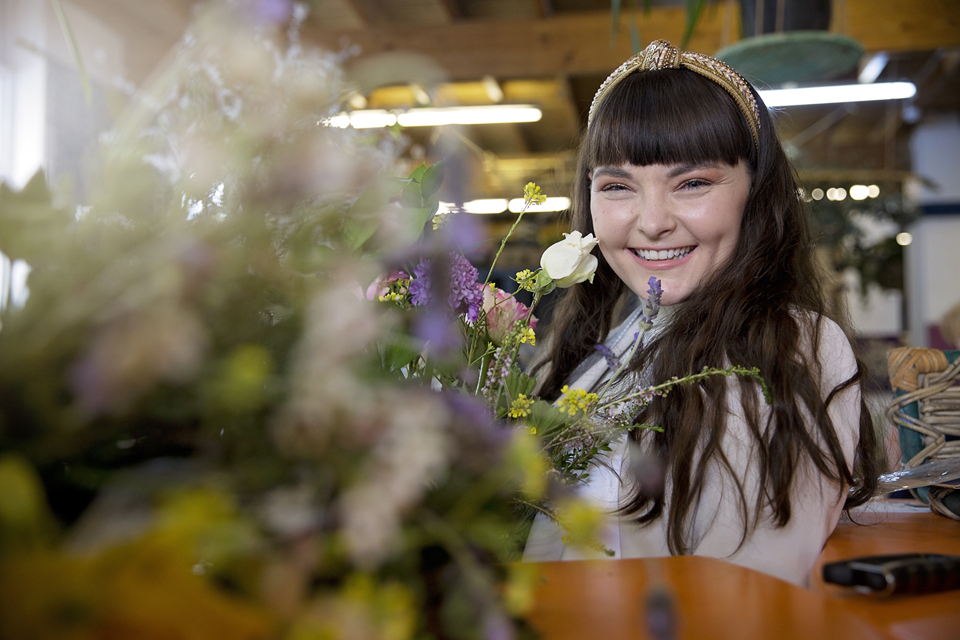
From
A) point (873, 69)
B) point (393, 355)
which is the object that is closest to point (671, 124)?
point (393, 355)

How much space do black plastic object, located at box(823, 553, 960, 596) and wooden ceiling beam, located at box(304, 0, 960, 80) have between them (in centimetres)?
437

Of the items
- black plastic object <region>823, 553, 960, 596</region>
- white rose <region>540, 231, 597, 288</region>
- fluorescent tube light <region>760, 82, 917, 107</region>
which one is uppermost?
fluorescent tube light <region>760, 82, 917, 107</region>

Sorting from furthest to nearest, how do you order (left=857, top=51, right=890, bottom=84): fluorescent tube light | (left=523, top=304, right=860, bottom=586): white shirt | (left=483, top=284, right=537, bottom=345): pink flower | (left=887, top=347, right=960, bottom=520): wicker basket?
1. (left=857, top=51, right=890, bottom=84): fluorescent tube light
2. (left=887, top=347, right=960, bottom=520): wicker basket
3. (left=523, top=304, right=860, bottom=586): white shirt
4. (left=483, top=284, right=537, bottom=345): pink flower

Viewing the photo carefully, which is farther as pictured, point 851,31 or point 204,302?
point 851,31

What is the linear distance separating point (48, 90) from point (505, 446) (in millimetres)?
4031

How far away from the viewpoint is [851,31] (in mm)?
4355

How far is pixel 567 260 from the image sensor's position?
685 mm

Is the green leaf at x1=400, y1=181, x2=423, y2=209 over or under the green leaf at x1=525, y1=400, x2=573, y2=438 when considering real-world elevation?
over

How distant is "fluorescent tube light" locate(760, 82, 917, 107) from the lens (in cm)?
346

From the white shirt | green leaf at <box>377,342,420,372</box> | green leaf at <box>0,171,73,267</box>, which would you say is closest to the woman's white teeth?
the white shirt

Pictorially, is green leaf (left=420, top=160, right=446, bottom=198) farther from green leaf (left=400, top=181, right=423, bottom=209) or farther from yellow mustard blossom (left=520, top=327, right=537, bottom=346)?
yellow mustard blossom (left=520, top=327, right=537, bottom=346)

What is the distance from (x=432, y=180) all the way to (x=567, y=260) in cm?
17

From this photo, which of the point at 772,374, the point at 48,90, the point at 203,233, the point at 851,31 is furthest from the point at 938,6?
the point at 203,233

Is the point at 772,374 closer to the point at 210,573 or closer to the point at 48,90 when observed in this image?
the point at 210,573
